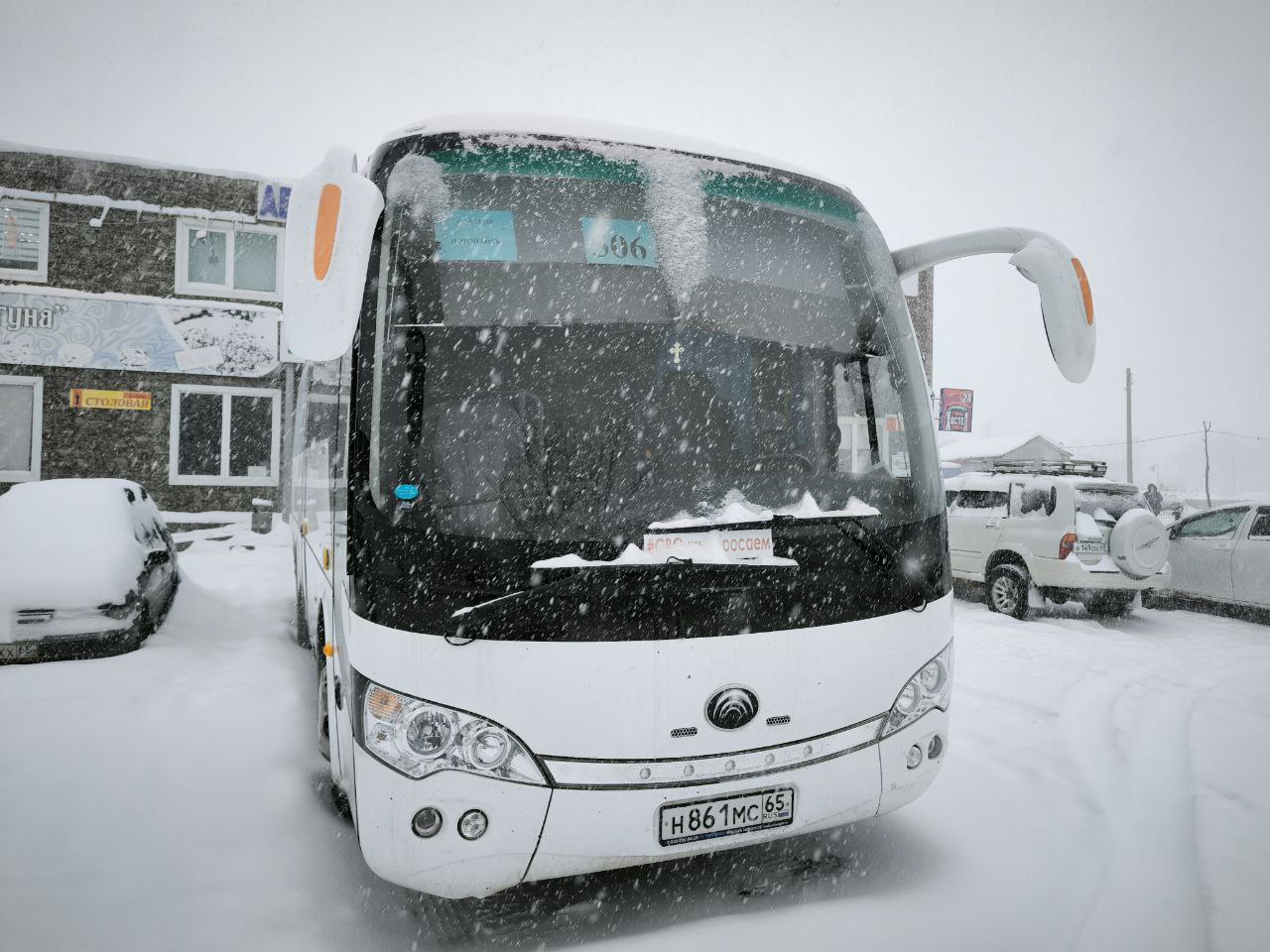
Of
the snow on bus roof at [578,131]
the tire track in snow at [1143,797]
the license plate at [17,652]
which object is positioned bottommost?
the tire track in snow at [1143,797]

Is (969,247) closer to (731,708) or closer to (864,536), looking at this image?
(864,536)

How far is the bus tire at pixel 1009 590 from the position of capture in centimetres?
988

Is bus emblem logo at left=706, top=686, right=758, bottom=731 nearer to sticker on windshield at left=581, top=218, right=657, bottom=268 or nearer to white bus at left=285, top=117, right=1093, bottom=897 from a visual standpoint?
white bus at left=285, top=117, right=1093, bottom=897

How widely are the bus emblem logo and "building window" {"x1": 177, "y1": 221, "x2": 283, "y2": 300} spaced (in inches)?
669

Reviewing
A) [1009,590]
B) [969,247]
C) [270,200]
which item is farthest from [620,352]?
[270,200]

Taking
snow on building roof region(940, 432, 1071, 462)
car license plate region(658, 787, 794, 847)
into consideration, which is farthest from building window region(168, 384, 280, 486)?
snow on building roof region(940, 432, 1071, 462)

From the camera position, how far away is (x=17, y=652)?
19.2ft

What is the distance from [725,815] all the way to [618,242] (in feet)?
6.64

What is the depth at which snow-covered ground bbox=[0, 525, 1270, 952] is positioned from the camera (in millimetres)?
2744

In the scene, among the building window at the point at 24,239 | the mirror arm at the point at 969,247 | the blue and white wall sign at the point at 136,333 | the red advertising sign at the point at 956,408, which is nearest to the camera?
the mirror arm at the point at 969,247

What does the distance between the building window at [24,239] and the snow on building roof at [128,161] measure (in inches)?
43.1

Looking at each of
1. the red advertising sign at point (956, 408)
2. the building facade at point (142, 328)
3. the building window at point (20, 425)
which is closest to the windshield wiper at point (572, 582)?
the building facade at point (142, 328)

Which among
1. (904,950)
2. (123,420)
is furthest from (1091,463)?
(123,420)

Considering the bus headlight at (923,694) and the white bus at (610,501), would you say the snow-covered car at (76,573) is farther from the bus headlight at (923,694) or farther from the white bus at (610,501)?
the bus headlight at (923,694)
